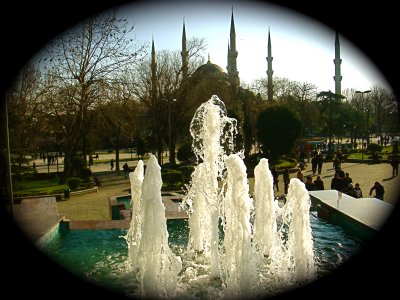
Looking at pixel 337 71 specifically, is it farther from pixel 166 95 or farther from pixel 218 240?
pixel 218 240

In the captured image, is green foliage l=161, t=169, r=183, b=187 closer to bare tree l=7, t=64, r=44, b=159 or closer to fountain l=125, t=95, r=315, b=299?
bare tree l=7, t=64, r=44, b=159

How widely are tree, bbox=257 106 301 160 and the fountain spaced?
17787 mm

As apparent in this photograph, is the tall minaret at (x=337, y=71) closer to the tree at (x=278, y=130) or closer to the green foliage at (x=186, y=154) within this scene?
the tree at (x=278, y=130)

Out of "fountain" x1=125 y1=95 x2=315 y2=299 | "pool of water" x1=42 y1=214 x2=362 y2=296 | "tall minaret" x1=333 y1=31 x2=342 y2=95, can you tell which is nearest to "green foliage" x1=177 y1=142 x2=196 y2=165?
"pool of water" x1=42 y1=214 x2=362 y2=296

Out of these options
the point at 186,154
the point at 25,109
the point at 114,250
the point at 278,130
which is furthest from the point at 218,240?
the point at 278,130

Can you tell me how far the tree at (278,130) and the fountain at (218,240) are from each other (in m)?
17.8

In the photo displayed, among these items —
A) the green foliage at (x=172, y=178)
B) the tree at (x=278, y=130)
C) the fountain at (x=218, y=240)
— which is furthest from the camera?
the tree at (x=278, y=130)

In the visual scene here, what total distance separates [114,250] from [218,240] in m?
2.48

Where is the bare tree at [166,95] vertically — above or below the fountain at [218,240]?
above

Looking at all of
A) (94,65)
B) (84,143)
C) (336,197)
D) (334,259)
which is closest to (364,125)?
(84,143)

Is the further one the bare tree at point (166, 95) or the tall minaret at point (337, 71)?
the tall minaret at point (337, 71)

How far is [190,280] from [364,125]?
49.7 meters

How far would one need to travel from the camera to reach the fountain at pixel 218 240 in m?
6.20

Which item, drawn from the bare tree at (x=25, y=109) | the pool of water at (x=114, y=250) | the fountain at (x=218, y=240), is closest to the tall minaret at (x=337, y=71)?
the bare tree at (x=25, y=109)
